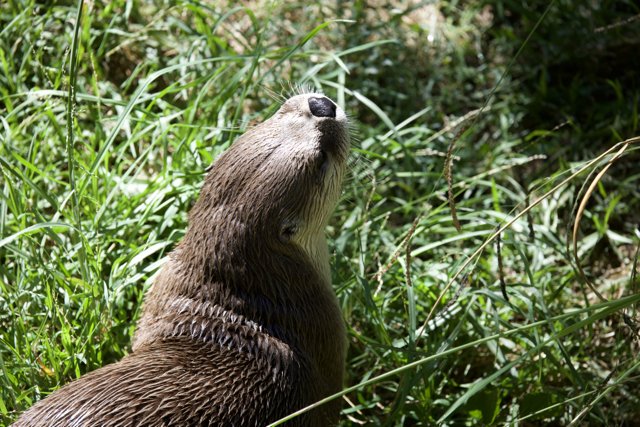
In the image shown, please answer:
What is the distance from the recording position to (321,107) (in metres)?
2.29

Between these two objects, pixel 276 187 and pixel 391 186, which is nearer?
pixel 276 187

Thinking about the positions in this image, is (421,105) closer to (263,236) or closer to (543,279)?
(543,279)

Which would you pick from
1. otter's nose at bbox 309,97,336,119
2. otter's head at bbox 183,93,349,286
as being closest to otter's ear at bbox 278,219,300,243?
otter's head at bbox 183,93,349,286

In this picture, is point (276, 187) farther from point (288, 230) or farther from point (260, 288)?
point (260, 288)

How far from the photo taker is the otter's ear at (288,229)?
2188 mm

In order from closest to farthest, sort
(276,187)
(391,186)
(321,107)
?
(276,187) < (321,107) < (391,186)

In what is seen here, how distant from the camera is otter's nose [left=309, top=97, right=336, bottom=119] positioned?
2.28 meters

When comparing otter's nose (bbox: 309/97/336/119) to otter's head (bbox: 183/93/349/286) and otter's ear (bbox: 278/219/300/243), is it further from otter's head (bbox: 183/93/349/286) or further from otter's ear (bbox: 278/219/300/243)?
otter's ear (bbox: 278/219/300/243)

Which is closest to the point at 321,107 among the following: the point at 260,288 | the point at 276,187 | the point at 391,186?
the point at 276,187

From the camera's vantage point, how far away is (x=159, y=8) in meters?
3.64

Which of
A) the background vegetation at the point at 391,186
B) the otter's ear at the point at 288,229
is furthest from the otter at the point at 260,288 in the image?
the background vegetation at the point at 391,186

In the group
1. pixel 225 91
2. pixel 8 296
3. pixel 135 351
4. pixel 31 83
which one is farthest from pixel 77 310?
pixel 31 83

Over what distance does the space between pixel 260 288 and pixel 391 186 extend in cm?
135

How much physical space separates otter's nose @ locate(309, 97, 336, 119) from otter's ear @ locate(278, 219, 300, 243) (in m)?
0.29
